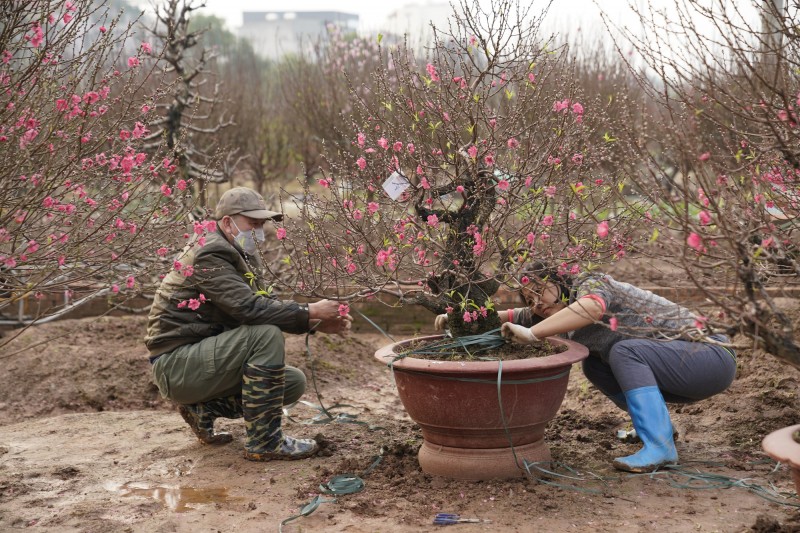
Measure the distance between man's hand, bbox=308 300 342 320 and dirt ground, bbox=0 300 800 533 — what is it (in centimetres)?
67

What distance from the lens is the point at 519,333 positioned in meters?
3.89

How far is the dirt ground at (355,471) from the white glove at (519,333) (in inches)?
24.5

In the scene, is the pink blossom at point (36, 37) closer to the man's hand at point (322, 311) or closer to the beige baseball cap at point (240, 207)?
the beige baseball cap at point (240, 207)

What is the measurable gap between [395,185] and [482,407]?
1049 millimetres

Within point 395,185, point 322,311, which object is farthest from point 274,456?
point 395,185

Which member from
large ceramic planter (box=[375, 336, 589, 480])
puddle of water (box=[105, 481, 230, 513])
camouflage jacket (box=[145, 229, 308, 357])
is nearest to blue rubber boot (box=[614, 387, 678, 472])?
large ceramic planter (box=[375, 336, 589, 480])

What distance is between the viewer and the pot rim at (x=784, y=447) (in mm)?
2746

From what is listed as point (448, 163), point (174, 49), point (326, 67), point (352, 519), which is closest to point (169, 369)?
point (352, 519)

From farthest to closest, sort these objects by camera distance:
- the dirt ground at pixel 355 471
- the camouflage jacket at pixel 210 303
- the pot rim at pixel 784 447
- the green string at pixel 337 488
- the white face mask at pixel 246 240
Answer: the white face mask at pixel 246 240 → the camouflage jacket at pixel 210 303 → the green string at pixel 337 488 → the dirt ground at pixel 355 471 → the pot rim at pixel 784 447

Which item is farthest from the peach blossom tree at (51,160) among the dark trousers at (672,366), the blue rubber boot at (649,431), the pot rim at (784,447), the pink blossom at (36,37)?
the pot rim at (784,447)

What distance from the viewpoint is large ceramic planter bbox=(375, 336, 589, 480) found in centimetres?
368

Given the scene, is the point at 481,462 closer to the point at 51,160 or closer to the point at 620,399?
the point at 620,399

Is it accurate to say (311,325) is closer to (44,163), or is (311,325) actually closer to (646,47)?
(44,163)

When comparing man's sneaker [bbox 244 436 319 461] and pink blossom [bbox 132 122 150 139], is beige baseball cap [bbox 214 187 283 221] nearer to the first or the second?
pink blossom [bbox 132 122 150 139]
